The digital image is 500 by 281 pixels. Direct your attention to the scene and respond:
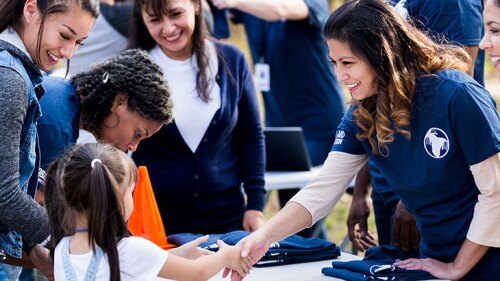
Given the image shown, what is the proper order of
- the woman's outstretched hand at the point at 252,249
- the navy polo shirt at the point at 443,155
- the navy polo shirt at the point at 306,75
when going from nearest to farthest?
the navy polo shirt at the point at 443,155 → the woman's outstretched hand at the point at 252,249 → the navy polo shirt at the point at 306,75

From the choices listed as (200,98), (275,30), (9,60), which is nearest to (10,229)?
(9,60)

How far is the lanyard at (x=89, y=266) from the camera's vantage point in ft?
6.47

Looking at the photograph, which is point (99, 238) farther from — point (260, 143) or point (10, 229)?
point (260, 143)

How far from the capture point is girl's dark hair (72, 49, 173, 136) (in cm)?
261

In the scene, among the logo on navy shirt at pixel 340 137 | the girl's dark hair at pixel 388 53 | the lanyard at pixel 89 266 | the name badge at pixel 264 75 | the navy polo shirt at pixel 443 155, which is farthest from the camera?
the name badge at pixel 264 75

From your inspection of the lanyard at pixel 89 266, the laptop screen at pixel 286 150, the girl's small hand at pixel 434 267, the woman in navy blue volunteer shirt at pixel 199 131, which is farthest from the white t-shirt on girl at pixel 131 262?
the laptop screen at pixel 286 150

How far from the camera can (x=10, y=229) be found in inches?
85.7

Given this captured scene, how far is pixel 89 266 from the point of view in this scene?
6.50 ft

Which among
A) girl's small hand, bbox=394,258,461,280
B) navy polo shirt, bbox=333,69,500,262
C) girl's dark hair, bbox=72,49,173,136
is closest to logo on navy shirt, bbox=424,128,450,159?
navy polo shirt, bbox=333,69,500,262

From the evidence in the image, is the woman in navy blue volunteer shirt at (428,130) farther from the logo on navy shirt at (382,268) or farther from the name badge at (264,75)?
the name badge at (264,75)

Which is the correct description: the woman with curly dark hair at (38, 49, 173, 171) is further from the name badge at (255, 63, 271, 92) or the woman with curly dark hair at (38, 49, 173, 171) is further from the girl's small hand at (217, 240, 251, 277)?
the name badge at (255, 63, 271, 92)

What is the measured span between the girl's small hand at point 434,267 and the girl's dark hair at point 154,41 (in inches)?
45.7

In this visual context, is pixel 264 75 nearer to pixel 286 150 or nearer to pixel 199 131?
pixel 286 150

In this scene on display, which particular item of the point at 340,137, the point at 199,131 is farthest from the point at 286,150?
the point at 340,137
